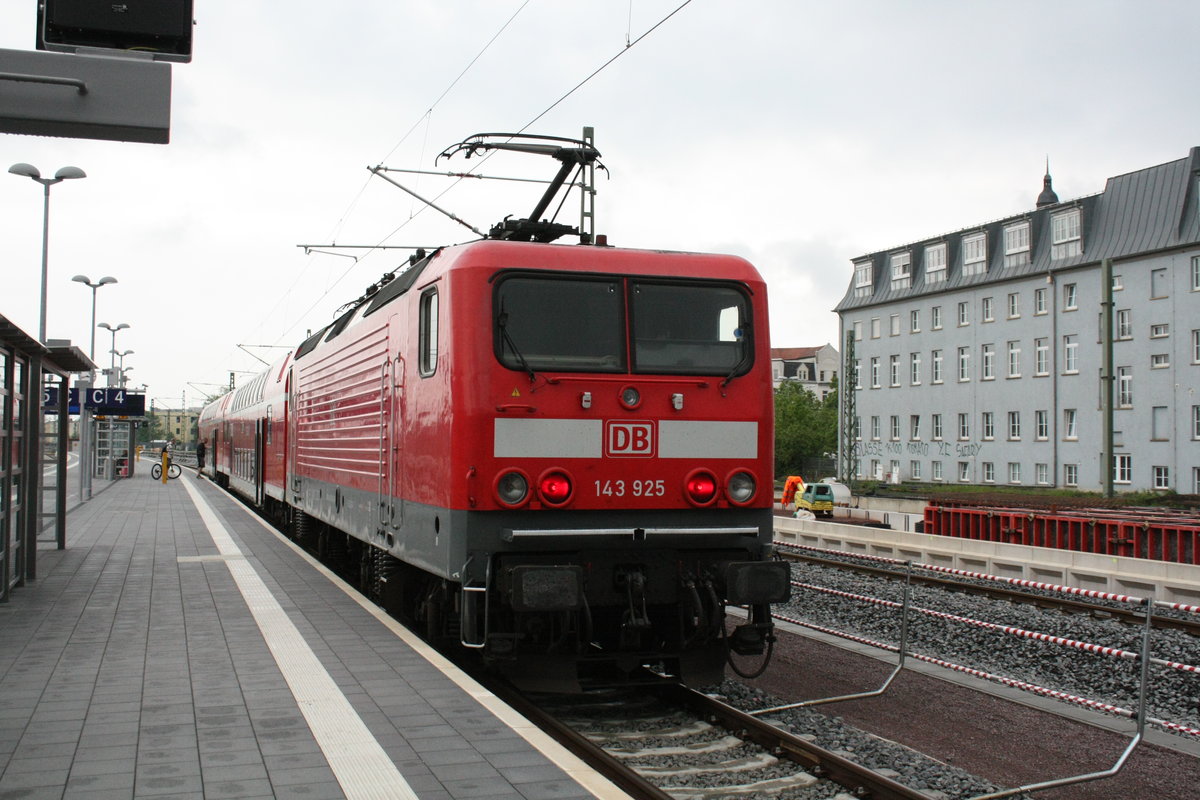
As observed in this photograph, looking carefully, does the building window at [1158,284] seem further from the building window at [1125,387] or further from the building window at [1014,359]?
the building window at [1014,359]

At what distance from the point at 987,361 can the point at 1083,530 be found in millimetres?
31991

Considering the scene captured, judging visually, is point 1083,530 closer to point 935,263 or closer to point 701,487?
point 701,487

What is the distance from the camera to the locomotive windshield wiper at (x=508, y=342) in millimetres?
7770

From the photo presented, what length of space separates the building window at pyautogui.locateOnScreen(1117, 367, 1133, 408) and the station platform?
125 ft

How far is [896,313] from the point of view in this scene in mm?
58125

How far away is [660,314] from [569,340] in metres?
0.72

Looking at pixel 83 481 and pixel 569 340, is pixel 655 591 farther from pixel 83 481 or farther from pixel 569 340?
pixel 83 481

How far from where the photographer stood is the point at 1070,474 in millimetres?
46312

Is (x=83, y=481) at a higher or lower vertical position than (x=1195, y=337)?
lower

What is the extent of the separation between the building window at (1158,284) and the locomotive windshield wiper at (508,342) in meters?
40.2

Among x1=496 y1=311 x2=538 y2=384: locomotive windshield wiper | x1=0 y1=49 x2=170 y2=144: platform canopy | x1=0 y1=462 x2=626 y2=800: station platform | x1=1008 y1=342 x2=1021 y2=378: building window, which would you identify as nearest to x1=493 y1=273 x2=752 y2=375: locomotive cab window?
x1=496 y1=311 x2=538 y2=384: locomotive windshield wiper

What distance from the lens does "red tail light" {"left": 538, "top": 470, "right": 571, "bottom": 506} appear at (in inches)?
301

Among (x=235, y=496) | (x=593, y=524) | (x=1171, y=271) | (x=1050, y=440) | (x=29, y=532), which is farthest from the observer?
(x=1050, y=440)

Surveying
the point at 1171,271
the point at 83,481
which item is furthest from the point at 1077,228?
the point at 83,481
